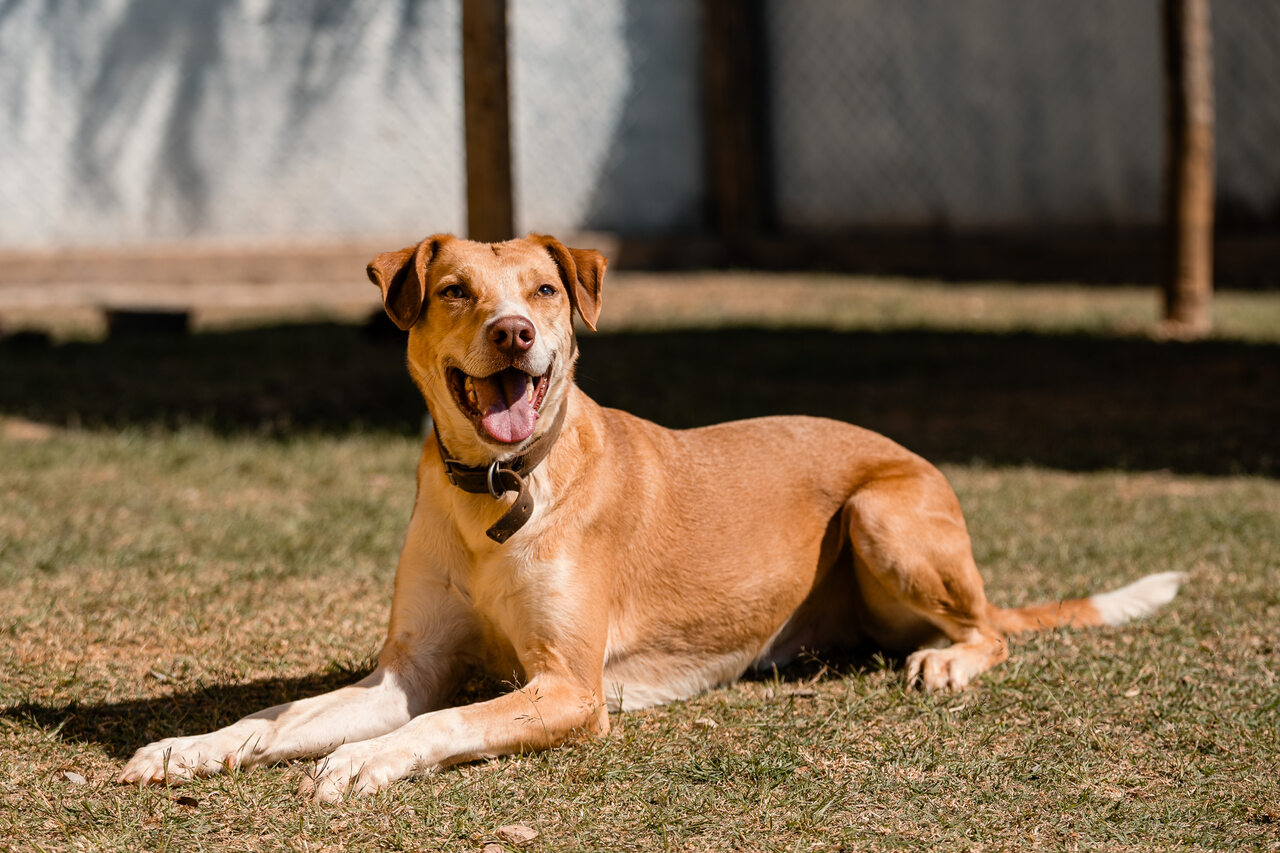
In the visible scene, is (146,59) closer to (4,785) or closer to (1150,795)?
(4,785)

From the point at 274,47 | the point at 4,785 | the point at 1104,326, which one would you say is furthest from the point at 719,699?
the point at 274,47

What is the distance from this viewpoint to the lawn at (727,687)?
316 centimetres

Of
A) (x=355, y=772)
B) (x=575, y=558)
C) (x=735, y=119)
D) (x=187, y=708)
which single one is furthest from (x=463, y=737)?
(x=735, y=119)

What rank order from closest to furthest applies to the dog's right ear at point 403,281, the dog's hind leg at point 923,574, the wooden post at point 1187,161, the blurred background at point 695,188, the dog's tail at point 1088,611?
the dog's right ear at point 403,281 < the dog's hind leg at point 923,574 < the dog's tail at point 1088,611 < the blurred background at point 695,188 < the wooden post at point 1187,161

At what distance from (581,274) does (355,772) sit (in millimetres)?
1490

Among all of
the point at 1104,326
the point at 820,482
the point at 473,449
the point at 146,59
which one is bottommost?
the point at 1104,326

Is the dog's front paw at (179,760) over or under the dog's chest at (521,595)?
under

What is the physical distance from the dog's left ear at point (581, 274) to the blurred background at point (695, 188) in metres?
4.41

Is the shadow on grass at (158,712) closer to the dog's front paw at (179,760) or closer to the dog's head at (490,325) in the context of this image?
the dog's front paw at (179,760)

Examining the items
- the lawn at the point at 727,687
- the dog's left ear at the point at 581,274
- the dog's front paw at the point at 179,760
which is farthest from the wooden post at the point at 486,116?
the dog's front paw at the point at 179,760

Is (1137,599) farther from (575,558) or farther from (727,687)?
(575,558)

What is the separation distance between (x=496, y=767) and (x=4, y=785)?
1135 millimetres

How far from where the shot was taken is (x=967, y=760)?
3512 millimetres

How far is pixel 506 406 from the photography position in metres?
3.50
